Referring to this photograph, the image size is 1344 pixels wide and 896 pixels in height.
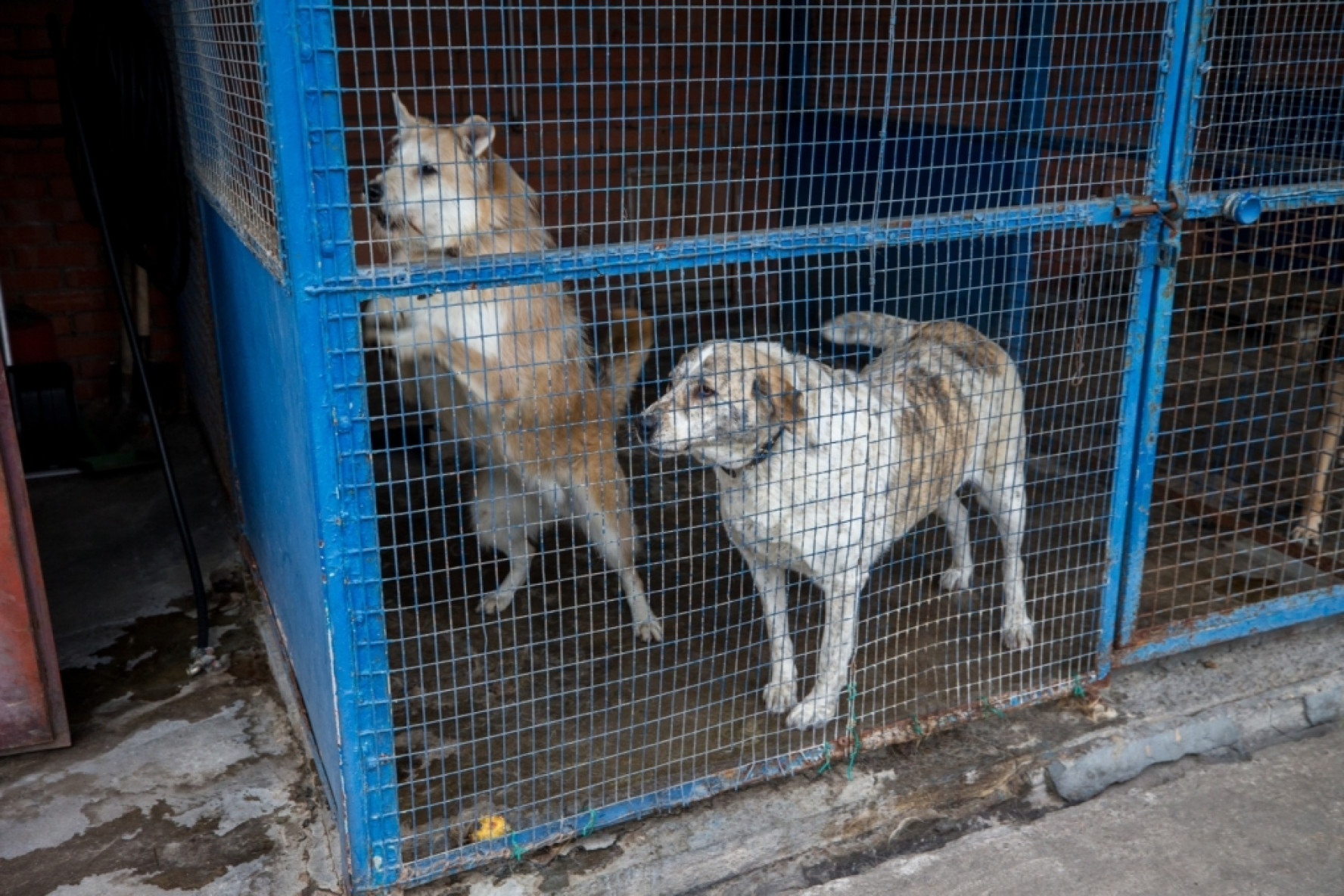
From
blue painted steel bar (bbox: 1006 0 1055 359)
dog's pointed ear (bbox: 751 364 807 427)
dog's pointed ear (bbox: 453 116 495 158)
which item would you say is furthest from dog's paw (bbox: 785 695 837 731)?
dog's pointed ear (bbox: 453 116 495 158)

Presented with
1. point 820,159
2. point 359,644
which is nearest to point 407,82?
point 820,159

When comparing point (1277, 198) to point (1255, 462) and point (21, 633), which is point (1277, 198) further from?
point (21, 633)

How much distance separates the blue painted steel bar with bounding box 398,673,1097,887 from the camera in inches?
109

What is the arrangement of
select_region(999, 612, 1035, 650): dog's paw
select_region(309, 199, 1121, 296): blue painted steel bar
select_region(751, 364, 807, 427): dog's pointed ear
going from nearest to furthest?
select_region(309, 199, 1121, 296): blue painted steel bar, select_region(751, 364, 807, 427): dog's pointed ear, select_region(999, 612, 1035, 650): dog's paw

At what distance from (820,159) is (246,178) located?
4002mm

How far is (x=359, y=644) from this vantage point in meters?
2.50

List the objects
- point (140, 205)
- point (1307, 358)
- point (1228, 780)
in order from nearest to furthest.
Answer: point (1228, 780) < point (140, 205) < point (1307, 358)

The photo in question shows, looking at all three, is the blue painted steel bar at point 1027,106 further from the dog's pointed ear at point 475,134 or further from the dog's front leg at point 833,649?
the dog's pointed ear at point 475,134

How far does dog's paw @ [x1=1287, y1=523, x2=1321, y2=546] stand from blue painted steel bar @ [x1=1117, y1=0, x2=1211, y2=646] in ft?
4.11

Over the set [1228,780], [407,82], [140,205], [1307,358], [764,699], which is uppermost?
[407,82]

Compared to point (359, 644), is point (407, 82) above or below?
above

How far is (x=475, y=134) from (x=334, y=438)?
1.25 m

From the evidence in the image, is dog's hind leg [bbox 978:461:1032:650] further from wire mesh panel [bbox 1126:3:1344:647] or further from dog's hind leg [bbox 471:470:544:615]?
dog's hind leg [bbox 471:470:544:615]

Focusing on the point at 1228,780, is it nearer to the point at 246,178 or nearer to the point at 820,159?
the point at 246,178
